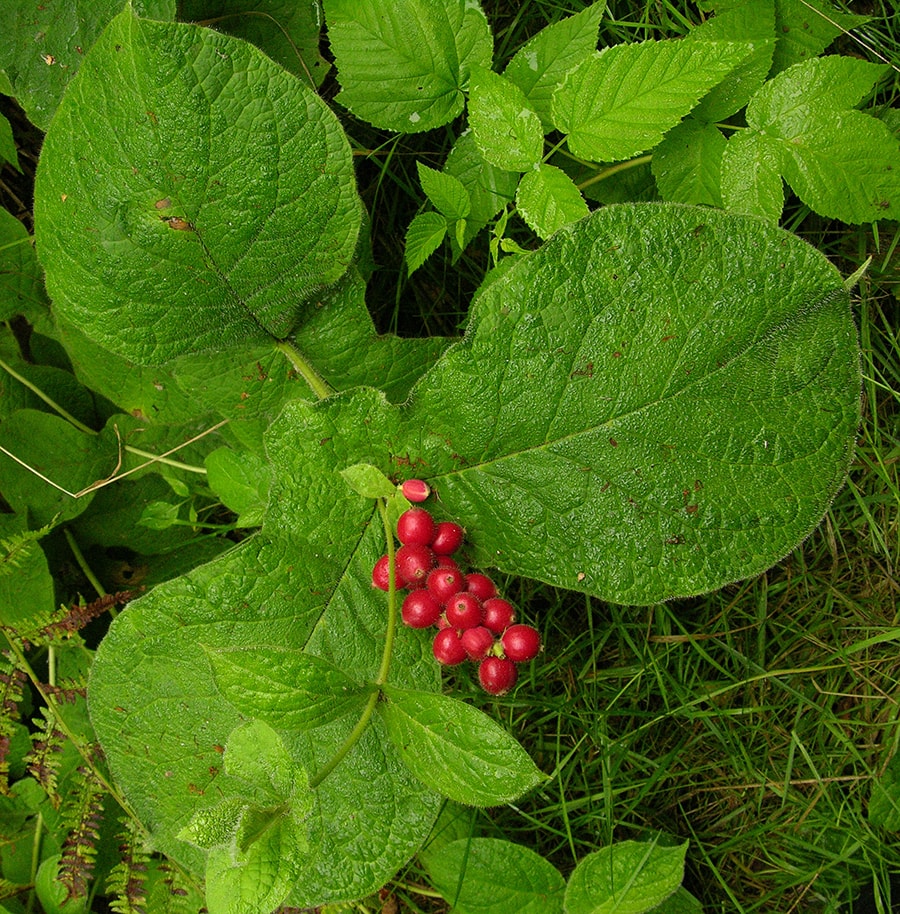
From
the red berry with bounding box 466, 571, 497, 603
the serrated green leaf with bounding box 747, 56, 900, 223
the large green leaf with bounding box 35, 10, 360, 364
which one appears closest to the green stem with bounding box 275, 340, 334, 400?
the large green leaf with bounding box 35, 10, 360, 364

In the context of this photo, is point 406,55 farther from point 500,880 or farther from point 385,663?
point 500,880

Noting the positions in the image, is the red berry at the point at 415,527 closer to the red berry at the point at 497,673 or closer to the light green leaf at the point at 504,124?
the red berry at the point at 497,673

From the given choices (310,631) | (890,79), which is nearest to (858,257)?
(890,79)

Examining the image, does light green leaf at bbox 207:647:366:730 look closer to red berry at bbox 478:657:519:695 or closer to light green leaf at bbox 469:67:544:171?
red berry at bbox 478:657:519:695

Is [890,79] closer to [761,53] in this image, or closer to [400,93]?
[761,53]

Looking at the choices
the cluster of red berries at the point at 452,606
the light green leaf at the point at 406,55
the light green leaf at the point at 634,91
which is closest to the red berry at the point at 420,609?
the cluster of red berries at the point at 452,606

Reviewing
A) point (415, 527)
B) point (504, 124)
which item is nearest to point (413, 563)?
point (415, 527)

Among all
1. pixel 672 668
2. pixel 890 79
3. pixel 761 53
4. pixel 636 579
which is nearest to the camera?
pixel 636 579
